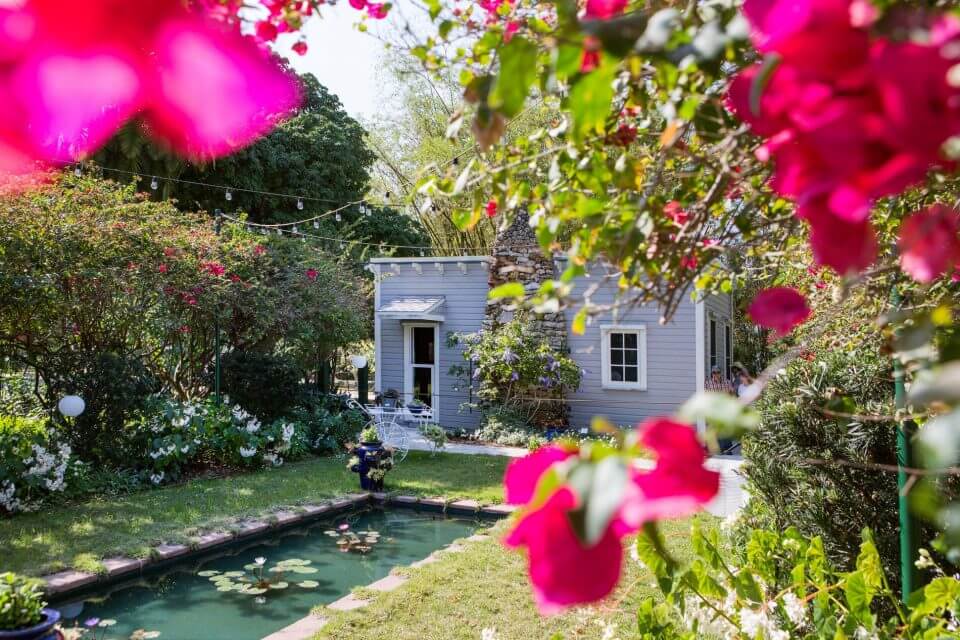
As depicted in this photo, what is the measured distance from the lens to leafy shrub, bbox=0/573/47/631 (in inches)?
113

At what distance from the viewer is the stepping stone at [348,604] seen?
4.18 meters

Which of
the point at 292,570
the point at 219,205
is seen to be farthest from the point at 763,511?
the point at 219,205

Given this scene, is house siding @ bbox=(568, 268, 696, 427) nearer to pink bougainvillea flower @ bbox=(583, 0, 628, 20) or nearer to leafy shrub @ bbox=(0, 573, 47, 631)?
leafy shrub @ bbox=(0, 573, 47, 631)

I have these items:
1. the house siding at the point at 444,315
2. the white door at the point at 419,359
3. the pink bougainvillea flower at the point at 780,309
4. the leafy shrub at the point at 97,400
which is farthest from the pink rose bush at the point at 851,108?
the white door at the point at 419,359

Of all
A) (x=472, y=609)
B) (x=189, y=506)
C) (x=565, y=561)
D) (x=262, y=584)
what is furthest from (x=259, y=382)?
(x=565, y=561)

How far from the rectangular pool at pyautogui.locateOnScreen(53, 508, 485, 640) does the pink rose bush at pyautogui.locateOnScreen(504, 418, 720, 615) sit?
4.19 m

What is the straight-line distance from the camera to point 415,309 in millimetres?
12016

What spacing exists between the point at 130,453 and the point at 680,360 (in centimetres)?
785

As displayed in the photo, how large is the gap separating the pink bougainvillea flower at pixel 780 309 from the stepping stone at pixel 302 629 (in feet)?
11.6

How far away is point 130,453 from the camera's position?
24.7 ft

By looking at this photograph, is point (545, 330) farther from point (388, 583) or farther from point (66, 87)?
point (66, 87)

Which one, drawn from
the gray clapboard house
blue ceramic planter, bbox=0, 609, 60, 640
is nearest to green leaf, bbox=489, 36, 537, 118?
blue ceramic planter, bbox=0, 609, 60, 640

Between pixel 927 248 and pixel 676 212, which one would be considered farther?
pixel 676 212

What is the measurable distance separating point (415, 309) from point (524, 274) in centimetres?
204
